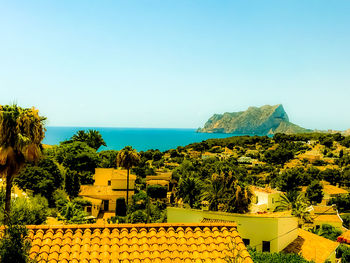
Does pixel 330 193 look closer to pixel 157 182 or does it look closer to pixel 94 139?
pixel 157 182

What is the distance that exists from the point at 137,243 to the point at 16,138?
30.3 ft

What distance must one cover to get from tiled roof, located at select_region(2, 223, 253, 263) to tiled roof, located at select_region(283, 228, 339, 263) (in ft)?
36.5

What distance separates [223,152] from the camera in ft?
412

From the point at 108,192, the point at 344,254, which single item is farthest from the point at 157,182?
the point at 344,254

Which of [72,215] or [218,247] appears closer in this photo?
[218,247]

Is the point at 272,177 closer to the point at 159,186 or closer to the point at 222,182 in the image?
the point at 159,186

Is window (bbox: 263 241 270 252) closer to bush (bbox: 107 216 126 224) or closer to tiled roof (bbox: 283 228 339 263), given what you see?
tiled roof (bbox: 283 228 339 263)

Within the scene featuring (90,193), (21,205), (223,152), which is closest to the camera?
(21,205)

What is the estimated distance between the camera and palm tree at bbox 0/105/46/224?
14344mm

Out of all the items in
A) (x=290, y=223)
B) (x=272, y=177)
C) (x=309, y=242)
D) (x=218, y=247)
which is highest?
(x=218, y=247)

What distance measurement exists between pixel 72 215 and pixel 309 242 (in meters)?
20.5

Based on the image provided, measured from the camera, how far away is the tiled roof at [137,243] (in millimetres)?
8055

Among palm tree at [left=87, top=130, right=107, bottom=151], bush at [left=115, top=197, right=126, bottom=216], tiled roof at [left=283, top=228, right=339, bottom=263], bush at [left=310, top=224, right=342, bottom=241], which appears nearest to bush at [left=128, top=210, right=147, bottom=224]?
bush at [left=115, top=197, right=126, bottom=216]

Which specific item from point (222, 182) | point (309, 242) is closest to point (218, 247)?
point (309, 242)
